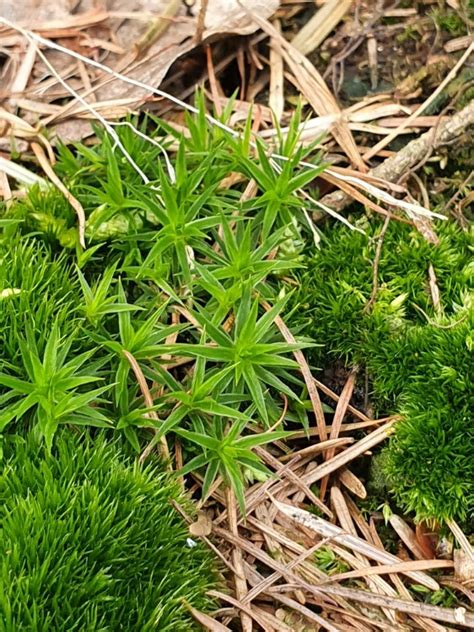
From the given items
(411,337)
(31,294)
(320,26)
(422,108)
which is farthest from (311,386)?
(320,26)

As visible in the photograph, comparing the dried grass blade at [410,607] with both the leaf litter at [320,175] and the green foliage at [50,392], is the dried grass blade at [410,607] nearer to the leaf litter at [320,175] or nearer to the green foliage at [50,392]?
the leaf litter at [320,175]

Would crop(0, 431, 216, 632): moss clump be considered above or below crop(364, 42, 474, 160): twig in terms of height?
below

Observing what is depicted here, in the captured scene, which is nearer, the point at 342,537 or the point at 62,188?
the point at 342,537

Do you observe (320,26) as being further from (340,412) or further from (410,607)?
(410,607)

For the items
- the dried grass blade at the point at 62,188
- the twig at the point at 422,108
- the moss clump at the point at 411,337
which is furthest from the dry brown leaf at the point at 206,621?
the twig at the point at 422,108

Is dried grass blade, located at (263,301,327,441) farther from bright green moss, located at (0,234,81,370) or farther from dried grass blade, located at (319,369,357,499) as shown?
bright green moss, located at (0,234,81,370)

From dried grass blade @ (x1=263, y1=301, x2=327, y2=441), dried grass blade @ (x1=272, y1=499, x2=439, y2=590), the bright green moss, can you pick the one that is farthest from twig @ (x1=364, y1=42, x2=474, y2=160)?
dried grass blade @ (x1=272, y1=499, x2=439, y2=590)

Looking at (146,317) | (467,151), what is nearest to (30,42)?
(146,317)

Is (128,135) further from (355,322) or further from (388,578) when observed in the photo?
(388,578)
